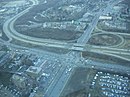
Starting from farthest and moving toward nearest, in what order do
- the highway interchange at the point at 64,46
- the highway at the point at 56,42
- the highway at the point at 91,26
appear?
the highway at the point at 91,26 < the highway at the point at 56,42 < the highway interchange at the point at 64,46

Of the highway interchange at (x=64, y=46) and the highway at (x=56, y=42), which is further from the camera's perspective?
the highway at (x=56, y=42)

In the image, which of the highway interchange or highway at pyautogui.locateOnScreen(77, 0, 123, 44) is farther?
highway at pyautogui.locateOnScreen(77, 0, 123, 44)

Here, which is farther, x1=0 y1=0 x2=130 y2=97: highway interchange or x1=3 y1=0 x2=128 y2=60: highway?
x1=3 y1=0 x2=128 y2=60: highway

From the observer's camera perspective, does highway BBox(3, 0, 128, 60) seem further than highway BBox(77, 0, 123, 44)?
No

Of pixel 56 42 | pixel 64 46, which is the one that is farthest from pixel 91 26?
pixel 64 46

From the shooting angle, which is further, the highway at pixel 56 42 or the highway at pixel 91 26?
the highway at pixel 91 26

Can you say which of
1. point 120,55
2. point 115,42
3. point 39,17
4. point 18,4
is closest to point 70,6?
point 39,17

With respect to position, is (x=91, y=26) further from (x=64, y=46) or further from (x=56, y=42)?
(x=64, y=46)

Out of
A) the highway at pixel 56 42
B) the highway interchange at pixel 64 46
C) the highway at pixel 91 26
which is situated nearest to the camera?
the highway interchange at pixel 64 46

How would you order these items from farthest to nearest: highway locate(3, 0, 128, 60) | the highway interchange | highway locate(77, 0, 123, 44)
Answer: highway locate(77, 0, 123, 44), highway locate(3, 0, 128, 60), the highway interchange

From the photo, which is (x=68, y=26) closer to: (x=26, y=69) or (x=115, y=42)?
(x=115, y=42)

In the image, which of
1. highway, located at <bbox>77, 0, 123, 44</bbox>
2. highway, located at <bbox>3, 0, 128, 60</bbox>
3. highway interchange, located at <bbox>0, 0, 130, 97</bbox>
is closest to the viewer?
highway interchange, located at <bbox>0, 0, 130, 97</bbox>
